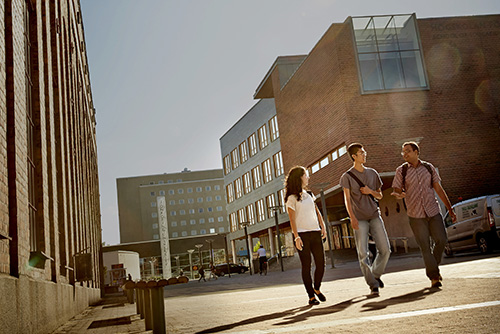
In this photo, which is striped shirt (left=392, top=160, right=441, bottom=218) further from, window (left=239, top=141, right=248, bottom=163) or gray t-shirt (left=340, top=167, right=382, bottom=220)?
window (left=239, top=141, right=248, bottom=163)

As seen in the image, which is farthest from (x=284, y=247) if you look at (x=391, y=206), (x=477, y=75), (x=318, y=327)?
(x=318, y=327)

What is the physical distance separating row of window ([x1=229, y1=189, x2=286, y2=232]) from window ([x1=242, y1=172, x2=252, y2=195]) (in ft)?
4.97

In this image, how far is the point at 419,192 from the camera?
7145 millimetres

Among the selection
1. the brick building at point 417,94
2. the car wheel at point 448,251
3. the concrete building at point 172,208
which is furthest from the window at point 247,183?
the concrete building at point 172,208

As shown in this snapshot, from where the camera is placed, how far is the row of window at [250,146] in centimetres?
4923

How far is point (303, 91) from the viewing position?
34844 millimetres

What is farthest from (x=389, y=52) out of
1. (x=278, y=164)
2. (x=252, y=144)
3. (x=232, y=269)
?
(x=232, y=269)

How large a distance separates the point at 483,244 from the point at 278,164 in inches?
1318

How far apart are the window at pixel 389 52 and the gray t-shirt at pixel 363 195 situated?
75.1 ft

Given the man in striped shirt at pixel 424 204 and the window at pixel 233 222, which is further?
the window at pixel 233 222

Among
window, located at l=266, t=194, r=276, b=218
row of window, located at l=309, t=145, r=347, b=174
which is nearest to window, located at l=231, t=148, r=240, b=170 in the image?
window, located at l=266, t=194, r=276, b=218

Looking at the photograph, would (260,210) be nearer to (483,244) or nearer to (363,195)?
(483,244)

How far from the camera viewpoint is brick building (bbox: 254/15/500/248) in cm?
2875

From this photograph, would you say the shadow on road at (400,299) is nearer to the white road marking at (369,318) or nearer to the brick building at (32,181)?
the white road marking at (369,318)
